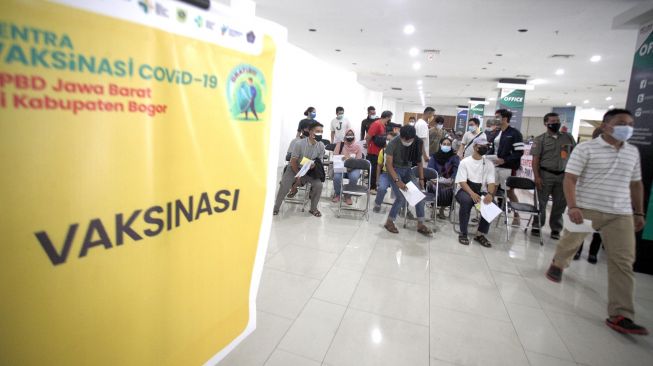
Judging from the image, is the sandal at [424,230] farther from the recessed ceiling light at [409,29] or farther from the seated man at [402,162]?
the recessed ceiling light at [409,29]

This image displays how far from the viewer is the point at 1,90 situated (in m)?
0.62

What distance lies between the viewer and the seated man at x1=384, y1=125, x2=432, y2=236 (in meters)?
4.17

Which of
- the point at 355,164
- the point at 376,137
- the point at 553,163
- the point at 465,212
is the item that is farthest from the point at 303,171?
the point at 553,163

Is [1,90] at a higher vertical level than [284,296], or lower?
higher

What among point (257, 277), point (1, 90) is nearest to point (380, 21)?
point (257, 277)

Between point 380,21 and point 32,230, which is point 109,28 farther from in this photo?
point 380,21

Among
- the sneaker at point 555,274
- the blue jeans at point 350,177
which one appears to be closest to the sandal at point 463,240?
the sneaker at point 555,274

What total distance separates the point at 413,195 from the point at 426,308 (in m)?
1.78

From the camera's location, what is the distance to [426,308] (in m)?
2.58

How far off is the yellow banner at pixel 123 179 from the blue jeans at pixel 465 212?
139 inches

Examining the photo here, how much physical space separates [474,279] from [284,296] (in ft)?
6.13

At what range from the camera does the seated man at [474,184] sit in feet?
13.3

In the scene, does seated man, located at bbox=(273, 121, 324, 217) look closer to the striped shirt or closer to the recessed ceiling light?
the striped shirt

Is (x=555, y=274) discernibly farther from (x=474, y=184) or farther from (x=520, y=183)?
(x=520, y=183)
